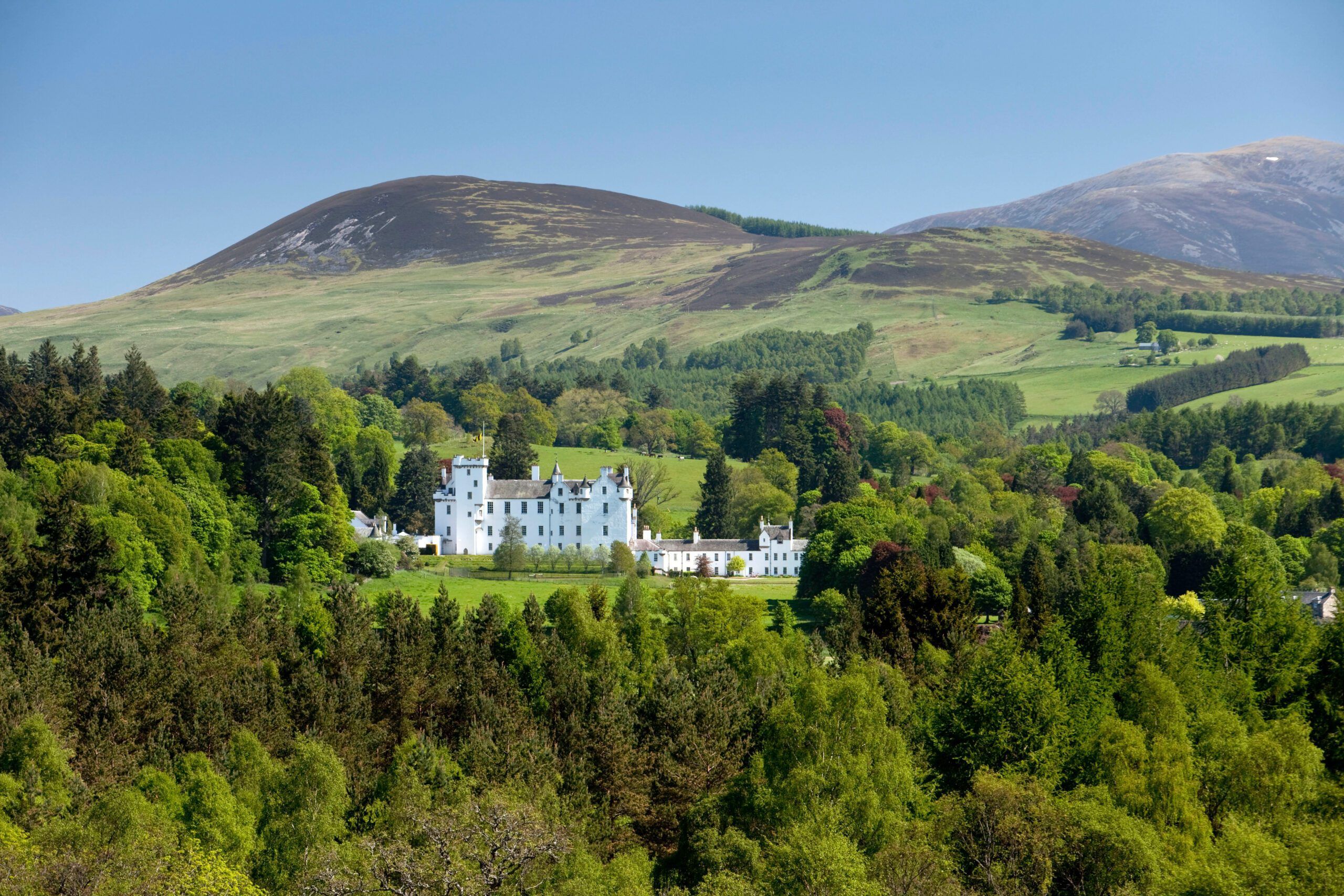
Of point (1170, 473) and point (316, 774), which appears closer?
point (316, 774)

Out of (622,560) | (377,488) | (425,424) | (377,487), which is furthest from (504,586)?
(425,424)

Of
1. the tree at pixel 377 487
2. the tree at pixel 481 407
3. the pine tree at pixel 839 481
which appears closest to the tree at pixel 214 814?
the tree at pixel 377 487

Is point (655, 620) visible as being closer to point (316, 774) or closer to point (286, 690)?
point (286, 690)

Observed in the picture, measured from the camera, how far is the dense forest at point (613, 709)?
43781 mm

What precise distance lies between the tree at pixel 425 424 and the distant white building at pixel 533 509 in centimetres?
3377

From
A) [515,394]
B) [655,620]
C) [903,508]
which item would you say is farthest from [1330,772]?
[515,394]

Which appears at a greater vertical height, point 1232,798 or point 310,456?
point 310,456

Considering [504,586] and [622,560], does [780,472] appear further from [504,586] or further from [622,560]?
[504,586]

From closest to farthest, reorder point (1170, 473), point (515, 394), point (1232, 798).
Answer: point (1232, 798)
point (1170, 473)
point (515, 394)

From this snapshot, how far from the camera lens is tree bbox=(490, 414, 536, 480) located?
13562cm

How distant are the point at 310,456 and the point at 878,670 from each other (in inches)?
2035

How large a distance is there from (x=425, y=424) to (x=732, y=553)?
53.4m

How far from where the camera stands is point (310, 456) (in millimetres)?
105000

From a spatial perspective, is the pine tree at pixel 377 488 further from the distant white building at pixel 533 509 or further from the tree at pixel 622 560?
the tree at pixel 622 560
